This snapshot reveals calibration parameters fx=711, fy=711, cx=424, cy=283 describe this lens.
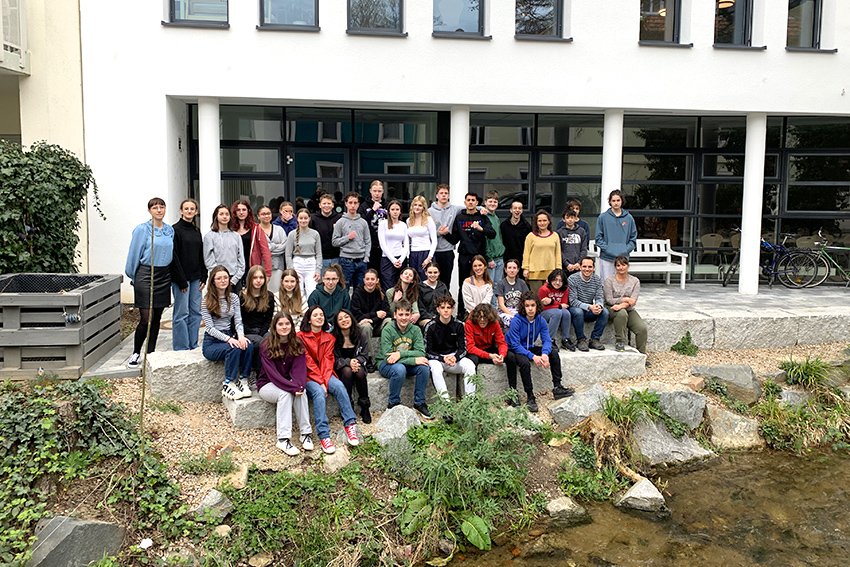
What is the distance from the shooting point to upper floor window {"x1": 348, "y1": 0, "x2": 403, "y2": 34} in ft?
36.9

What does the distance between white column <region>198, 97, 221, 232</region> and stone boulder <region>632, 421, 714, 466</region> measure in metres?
7.02

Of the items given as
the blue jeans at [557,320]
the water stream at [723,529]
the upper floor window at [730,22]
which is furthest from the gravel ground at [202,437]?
the upper floor window at [730,22]

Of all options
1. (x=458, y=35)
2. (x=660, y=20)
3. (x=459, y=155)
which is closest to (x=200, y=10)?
(x=458, y=35)

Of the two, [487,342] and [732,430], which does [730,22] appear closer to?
[732,430]

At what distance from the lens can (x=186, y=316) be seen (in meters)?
8.20

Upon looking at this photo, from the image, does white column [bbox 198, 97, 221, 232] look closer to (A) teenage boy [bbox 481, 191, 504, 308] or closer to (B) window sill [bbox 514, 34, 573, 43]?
(A) teenage boy [bbox 481, 191, 504, 308]

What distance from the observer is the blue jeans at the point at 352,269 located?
29.7ft

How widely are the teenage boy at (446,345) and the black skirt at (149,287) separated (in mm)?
2908

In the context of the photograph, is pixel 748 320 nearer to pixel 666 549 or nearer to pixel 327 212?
pixel 666 549

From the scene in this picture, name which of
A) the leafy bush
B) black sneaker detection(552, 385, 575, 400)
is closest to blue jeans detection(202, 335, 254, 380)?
the leafy bush

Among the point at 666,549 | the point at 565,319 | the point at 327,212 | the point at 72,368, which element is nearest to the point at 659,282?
the point at 565,319

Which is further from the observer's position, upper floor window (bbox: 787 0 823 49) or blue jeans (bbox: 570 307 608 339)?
upper floor window (bbox: 787 0 823 49)

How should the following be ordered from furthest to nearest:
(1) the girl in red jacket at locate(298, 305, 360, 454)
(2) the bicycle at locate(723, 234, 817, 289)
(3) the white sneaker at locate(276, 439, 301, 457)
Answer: (2) the bicycle at locate(723, 234, 817, 289)
(1) the girl in red jacket at locate(298, 305, 360, 454)
(3) the white sneaker at locate(276, 439, 301, 457)

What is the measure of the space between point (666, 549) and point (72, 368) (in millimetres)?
6125
